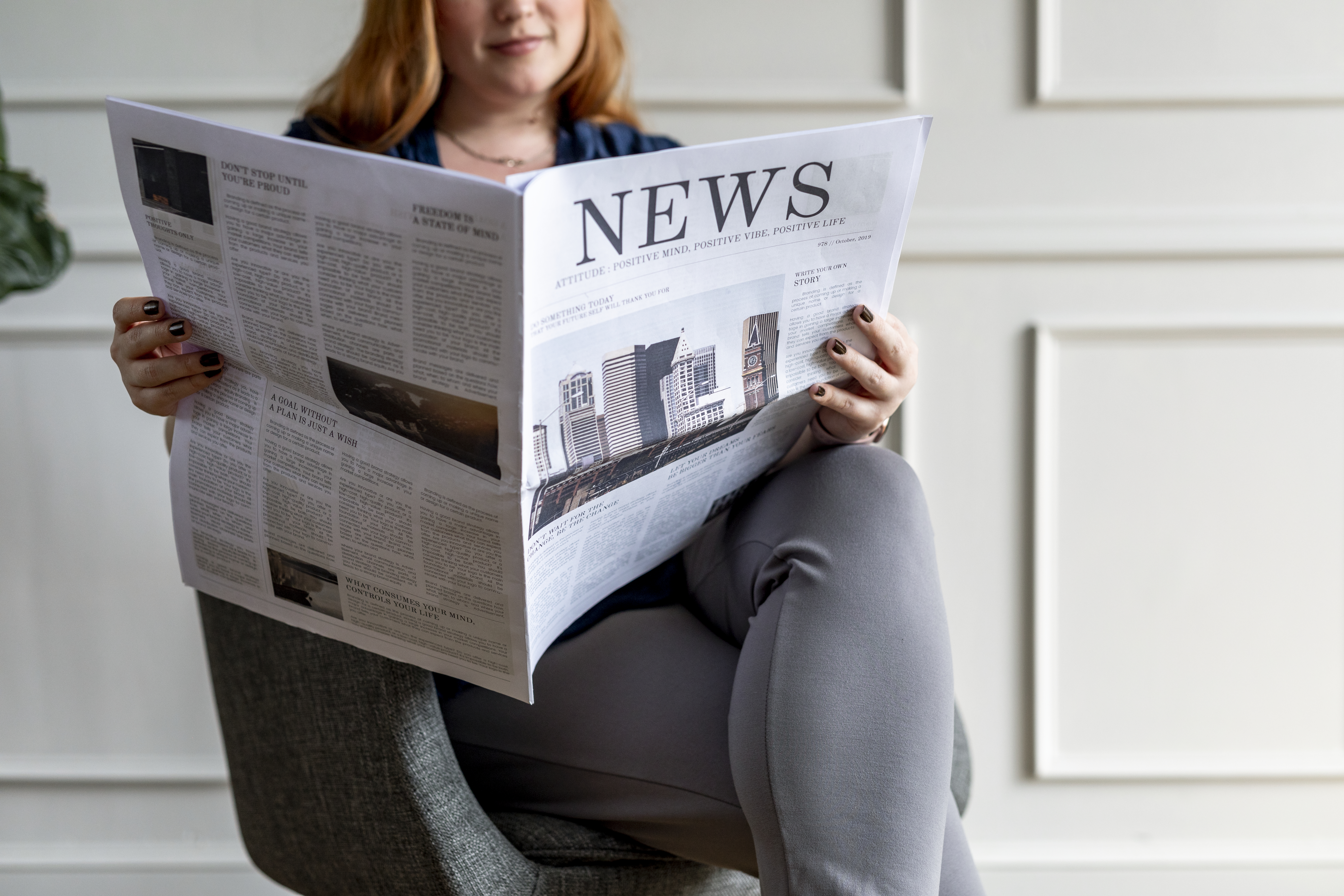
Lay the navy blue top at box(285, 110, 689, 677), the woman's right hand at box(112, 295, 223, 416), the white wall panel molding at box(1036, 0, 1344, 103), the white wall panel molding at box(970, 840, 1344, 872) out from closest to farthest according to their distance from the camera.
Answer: the woman's right hand at box(112, 295, 223, 416) < the navy blue top at box(285, 110, 689, 677) < the white wall panel molding at box(1036, 0, 1344, 103) < the white wall panel molding at box(970, 840, 1344, 872)

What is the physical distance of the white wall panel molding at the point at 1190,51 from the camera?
105 centimetres

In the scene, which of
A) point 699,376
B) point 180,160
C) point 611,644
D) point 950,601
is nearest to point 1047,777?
point 950,601

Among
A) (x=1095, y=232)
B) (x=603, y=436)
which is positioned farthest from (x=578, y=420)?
(x=1095, y=232)

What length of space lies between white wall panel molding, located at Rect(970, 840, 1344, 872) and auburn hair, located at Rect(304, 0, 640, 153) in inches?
41.3

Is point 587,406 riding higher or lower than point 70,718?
higher

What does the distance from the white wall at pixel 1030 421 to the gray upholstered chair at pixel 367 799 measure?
58 cm

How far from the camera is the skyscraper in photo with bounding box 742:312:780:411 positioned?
53cm

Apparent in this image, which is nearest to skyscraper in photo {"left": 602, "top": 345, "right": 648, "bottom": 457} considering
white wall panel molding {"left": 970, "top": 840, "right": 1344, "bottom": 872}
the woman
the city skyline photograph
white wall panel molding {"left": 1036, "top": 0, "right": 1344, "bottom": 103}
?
the city skyline photograph

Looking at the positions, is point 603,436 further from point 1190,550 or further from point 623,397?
point 1190,550

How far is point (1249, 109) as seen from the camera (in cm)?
107

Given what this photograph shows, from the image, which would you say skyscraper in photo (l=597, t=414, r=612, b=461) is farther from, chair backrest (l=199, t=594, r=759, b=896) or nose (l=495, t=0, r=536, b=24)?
nose (l=495, t=0, r=536, b=24)

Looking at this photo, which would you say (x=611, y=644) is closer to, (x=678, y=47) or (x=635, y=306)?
(x=635, y=306)

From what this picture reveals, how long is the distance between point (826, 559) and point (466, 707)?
0.97ft

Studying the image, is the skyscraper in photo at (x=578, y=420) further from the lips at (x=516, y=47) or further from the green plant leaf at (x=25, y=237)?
the green plant leaf at (x=25, y=237)
